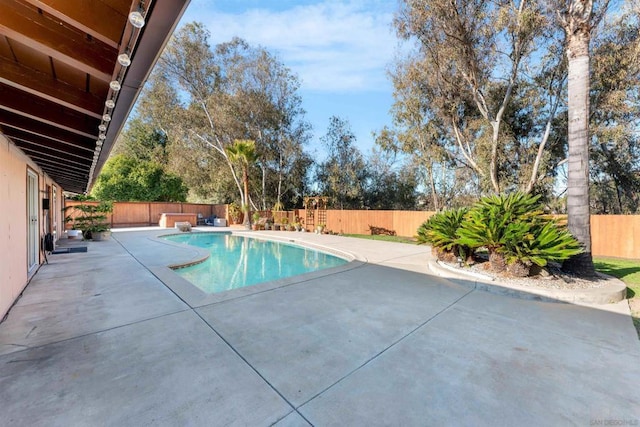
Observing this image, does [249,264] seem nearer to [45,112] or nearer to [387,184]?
[45,112]

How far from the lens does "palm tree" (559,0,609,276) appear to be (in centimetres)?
478

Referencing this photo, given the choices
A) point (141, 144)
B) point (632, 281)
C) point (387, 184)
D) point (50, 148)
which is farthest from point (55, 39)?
point (141, 144)

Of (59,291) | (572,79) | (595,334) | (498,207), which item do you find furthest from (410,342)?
(572,79)

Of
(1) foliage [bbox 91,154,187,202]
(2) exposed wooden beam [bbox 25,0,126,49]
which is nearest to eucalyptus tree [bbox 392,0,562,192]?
(2) exposed wooden beam [bbox 25,0,126,49]

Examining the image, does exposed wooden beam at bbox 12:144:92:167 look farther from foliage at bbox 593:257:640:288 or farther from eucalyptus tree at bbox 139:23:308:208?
eucalyptus tree at bbox 139:23:308:208

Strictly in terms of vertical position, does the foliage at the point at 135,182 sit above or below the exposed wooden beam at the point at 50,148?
above

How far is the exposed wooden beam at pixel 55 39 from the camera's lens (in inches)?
63.2

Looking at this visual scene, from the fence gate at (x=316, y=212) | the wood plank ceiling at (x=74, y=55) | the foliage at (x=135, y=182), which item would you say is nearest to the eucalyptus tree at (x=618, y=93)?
the fence gate at (x=316, y=212)

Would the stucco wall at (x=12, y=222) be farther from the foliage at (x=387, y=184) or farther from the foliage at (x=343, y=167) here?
the foliage at (x=387, y=184)

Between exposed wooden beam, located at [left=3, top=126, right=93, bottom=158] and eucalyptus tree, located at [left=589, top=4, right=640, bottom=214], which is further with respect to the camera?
eucalyptus tree, located at [left=589, top=4, right=640, bottom=214]

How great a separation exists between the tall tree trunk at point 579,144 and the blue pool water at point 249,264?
193 inches

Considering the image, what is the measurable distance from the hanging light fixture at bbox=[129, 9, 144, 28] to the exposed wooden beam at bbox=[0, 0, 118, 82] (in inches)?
33.5

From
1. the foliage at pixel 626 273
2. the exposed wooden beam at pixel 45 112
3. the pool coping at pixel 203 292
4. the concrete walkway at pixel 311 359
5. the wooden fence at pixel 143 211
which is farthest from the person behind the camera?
the wooden fence at pixel 143 211

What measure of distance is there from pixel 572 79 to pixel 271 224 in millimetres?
14070
